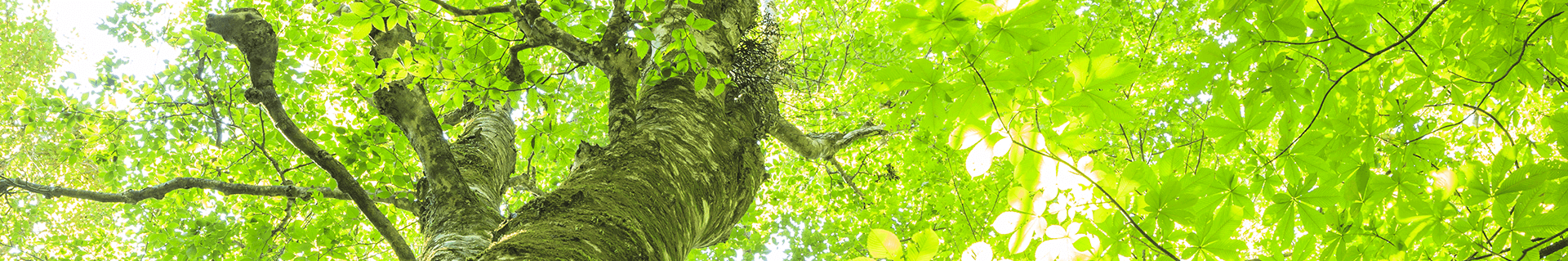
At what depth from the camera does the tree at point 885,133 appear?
1401 millimetres

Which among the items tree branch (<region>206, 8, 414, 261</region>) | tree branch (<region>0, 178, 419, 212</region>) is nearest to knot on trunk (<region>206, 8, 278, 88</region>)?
tree branch (<region>206, 8, 414, 261</region>)

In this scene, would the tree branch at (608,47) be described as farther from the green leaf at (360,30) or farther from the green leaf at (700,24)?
the green leaf at (700,24)

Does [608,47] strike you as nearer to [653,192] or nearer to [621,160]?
[621,160]

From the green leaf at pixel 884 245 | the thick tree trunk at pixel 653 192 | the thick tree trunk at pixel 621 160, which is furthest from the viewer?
the thick tree trunk at pixel 621 160

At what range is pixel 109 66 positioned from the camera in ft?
15.9

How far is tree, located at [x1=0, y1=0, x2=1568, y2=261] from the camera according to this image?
1.40m

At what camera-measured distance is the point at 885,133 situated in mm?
A: 5480

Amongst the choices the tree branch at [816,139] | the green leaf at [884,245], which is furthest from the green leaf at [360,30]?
the tree branch at [816,139]

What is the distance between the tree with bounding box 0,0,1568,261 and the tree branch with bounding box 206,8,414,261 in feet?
0.04

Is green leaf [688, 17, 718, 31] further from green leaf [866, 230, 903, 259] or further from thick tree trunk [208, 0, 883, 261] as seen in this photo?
green leaf [866, 230, 903, 259]

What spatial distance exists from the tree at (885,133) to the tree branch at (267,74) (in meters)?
0.01

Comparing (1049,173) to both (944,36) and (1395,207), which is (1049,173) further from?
(1395,207)

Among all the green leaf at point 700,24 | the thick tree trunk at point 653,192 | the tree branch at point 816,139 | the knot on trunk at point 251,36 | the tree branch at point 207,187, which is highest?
the tree branch at point 816,139

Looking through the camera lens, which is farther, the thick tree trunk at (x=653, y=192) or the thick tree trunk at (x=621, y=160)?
the thick tree trunk at (x=621, y=160)
